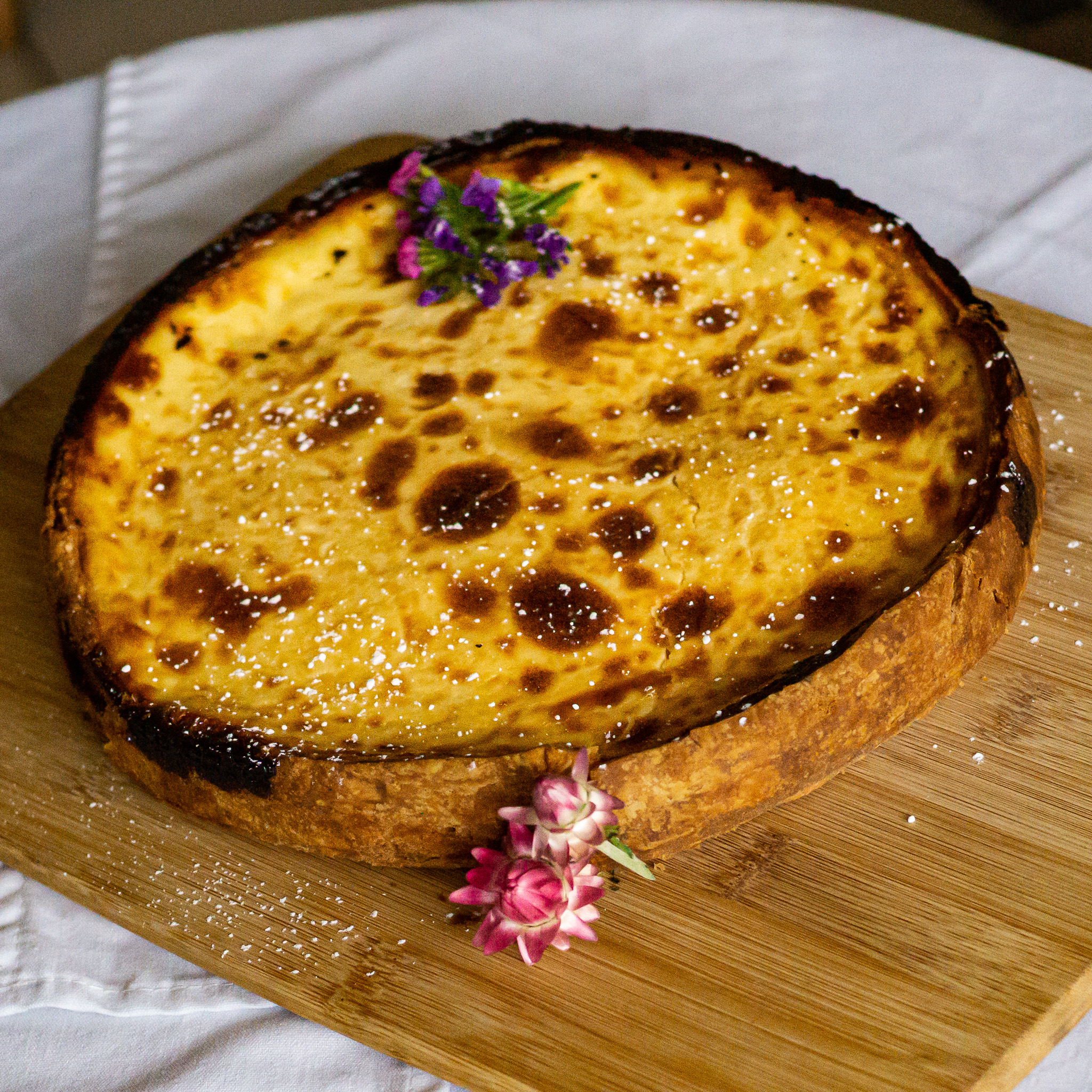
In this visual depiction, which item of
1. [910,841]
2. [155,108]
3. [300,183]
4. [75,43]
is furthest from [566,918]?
[75,43]

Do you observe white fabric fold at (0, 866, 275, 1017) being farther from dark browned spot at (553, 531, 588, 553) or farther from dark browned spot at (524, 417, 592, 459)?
dark browned spot at (524, 417, 592, 459)

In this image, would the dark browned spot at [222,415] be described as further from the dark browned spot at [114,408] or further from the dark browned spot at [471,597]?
the dark browned spot at [471,597]

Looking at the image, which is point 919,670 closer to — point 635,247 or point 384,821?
point 384,821

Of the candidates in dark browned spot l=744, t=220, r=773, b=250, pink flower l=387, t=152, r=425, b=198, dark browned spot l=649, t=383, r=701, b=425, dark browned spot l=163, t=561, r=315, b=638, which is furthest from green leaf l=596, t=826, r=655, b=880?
pink flower l=387, t=152, r=425, b=198

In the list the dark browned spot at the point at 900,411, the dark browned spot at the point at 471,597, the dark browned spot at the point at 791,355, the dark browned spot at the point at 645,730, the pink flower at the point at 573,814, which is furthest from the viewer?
the dark browned spot at the point at 791,355

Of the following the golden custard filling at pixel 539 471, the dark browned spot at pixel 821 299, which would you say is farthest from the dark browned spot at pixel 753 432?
the dark browned spot at pixel 821 299

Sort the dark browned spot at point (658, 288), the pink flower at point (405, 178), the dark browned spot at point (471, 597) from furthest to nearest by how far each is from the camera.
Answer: the pink flower at point (405, 178) → the dark browned spot at point (658, 288) → the dark browned spot at point (471, 597)

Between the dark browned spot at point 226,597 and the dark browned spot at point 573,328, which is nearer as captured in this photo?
the dark browned spot at point 226,597
